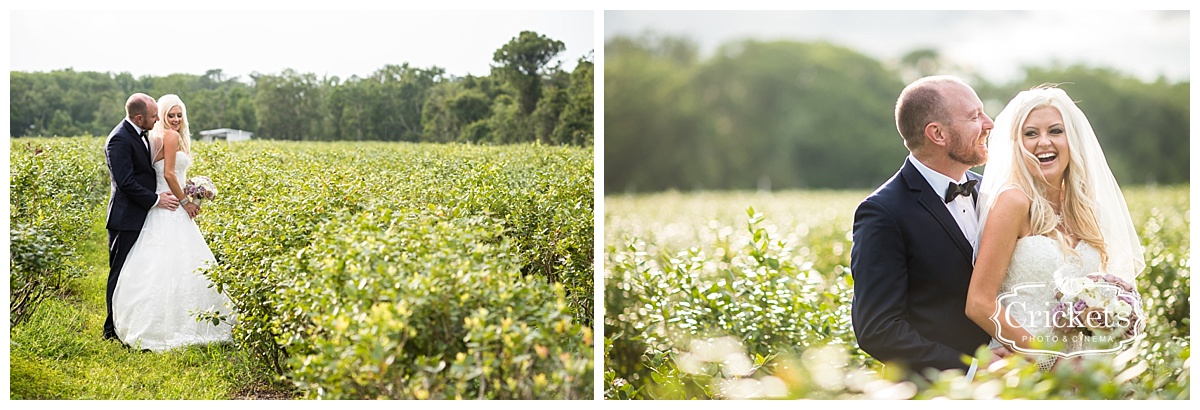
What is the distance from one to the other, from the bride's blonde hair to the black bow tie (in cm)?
13

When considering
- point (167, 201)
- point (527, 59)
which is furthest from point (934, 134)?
point (167, 201)

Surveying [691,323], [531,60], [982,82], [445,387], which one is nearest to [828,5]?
[531,60]

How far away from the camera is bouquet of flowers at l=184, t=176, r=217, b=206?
350cm

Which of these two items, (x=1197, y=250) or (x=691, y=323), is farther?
(x=691, y=323)

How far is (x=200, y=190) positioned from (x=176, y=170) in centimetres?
12

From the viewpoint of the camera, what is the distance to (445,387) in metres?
2.97

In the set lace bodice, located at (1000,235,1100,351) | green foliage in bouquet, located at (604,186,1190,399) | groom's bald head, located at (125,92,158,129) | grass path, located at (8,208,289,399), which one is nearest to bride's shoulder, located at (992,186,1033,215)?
lace bodice, located at (1000,235,1100,351)

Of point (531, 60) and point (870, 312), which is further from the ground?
point (531, 60)

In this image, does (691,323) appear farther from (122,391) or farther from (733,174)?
(733,174)

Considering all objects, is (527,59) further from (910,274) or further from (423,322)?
(910,274)

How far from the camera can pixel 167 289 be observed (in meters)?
3.55

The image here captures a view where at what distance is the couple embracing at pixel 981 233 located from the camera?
278 cm

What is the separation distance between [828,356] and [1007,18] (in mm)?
4403

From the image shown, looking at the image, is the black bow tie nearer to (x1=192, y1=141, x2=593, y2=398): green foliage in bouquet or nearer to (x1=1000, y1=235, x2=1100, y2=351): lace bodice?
(x1=1000, y1=235, x2=1100, y2=351): lace bodice
